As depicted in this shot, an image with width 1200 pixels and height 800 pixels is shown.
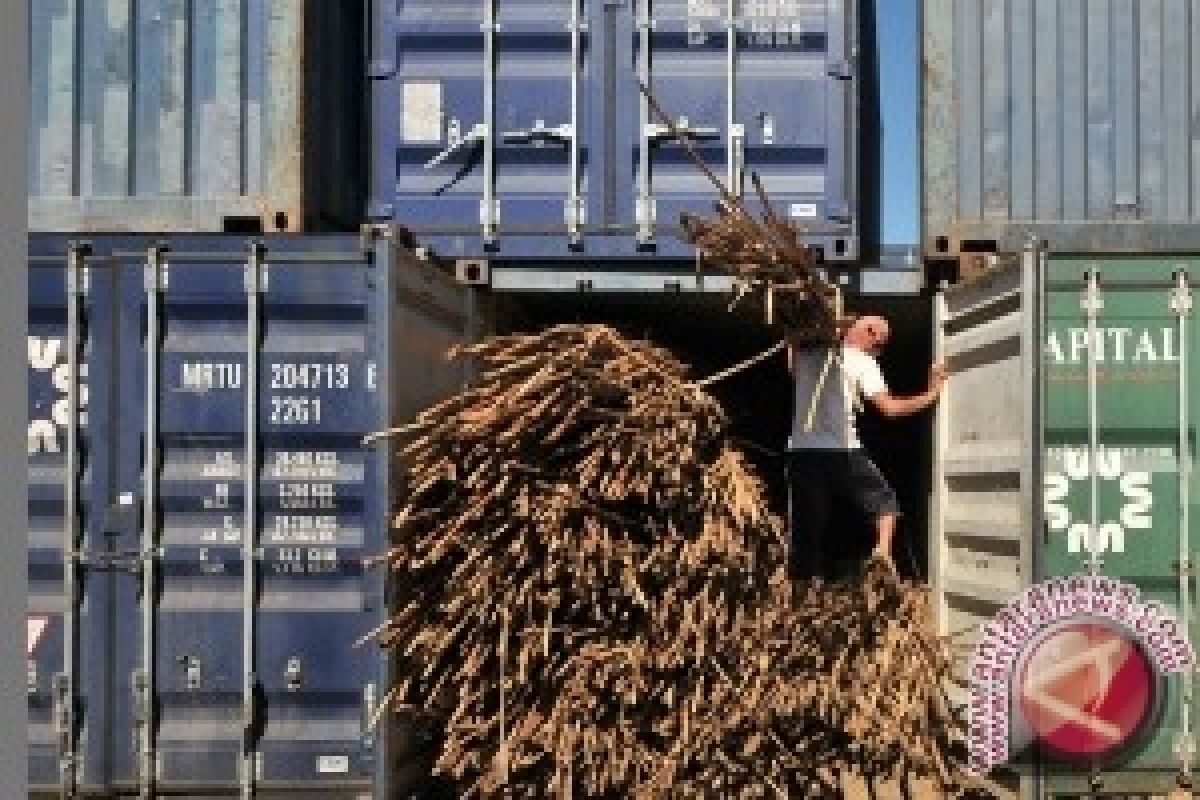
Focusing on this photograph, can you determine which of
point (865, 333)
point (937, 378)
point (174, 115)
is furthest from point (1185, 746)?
point (174, 115)

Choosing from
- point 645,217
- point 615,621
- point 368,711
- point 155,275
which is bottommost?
point 368,711

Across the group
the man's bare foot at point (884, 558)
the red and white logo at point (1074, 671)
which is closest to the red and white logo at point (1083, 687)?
the red and white logo at point (1074, 671)

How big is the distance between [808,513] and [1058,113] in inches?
101

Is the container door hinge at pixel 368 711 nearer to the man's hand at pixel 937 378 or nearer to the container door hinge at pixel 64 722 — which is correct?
the container door hinge at pixel 64 722

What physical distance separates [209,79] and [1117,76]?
4.23m

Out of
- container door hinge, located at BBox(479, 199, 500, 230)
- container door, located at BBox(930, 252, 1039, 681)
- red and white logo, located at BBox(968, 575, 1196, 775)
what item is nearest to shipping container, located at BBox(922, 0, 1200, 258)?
container door, located at BBox(930, 252, 1039, 681)

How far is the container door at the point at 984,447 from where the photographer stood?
18.5 feet

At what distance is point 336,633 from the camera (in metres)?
5.68

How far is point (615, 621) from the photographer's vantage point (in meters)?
5.90

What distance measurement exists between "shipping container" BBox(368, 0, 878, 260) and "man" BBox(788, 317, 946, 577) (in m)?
1.18

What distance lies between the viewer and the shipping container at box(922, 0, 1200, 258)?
23.9 feet

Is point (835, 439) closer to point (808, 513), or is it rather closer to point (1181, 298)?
point (808, 513)

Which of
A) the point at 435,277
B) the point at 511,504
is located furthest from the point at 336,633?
the point at 435,277

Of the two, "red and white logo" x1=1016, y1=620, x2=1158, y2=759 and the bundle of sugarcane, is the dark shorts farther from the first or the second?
"red and white logo" x1=1016, y1=620, x2=1158, y2=759
